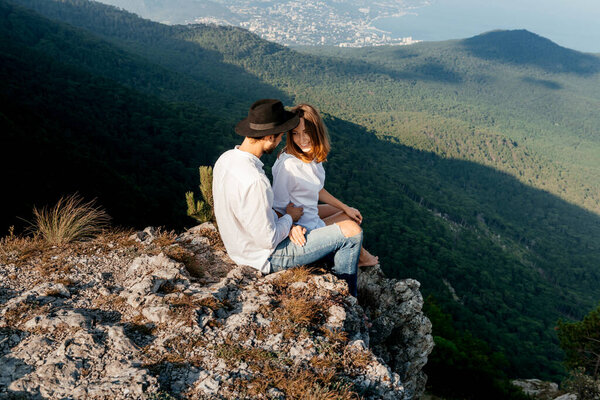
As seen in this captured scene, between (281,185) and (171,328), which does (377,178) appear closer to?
(281,185)

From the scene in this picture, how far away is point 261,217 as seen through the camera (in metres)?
3.61

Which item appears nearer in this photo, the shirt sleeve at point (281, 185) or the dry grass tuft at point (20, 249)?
the shirt sleeve at point (281, 185)

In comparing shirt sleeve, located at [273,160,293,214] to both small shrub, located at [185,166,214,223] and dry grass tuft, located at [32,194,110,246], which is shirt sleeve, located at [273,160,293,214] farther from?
dry grass tuft, located at [32,194,110,246]

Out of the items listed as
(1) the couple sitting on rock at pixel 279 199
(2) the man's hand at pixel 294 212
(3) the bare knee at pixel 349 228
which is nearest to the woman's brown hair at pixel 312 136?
(1) the couple sitting on rock at pixel 279 199

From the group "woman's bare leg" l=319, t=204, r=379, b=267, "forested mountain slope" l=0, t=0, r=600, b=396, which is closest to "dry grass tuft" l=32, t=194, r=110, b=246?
"woman's bare leg" l=319, t=204, r=379, b=267

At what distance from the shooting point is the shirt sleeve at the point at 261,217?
351cm

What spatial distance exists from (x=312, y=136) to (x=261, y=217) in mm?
1274

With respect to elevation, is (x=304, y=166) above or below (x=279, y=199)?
above

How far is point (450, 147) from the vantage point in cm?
16325

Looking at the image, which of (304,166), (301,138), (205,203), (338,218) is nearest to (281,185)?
(304,166)

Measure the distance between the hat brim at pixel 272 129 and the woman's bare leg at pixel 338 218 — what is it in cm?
182

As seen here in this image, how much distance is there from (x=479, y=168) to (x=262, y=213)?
171543mm

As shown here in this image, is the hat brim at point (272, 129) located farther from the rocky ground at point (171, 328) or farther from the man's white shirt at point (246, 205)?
the rocky ground at point (171, 328)

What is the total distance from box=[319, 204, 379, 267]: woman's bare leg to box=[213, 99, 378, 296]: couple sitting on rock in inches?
25.6
